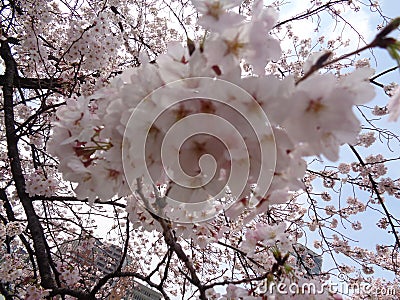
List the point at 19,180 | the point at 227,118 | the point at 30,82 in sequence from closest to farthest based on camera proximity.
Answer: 1. the point at 227,118
2. the point at 19,180
3. the point at 30,82

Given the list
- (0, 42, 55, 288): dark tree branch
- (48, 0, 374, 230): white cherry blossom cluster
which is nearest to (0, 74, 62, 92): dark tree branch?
(0, 42, 55, 288): dark tree branch

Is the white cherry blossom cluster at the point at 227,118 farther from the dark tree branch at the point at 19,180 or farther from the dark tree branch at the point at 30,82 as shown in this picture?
the dark tree branch at the point at 30,82

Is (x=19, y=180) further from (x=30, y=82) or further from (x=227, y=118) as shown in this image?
(x=227, y=118)

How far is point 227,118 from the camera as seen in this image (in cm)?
74

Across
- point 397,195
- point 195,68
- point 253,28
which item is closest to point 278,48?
point 253,28

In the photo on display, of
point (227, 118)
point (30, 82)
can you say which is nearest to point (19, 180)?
point (30, 82)

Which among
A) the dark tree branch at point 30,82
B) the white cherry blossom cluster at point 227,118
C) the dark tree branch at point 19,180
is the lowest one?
the white cherry blossom cluster at point 227,118

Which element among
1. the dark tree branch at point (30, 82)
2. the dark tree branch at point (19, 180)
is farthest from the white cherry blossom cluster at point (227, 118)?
the dark tree branch at point (30, 82)

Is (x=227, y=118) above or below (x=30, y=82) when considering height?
below

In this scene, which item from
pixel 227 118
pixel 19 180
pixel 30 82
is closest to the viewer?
pixel 227 118

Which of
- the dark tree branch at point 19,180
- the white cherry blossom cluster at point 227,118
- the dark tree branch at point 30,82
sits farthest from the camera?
the dark tree branch at point 30,82

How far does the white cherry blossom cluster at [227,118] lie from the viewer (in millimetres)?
685

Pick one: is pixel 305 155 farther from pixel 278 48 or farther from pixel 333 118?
pixel 278 48

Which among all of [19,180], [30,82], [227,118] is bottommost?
[227,118]
